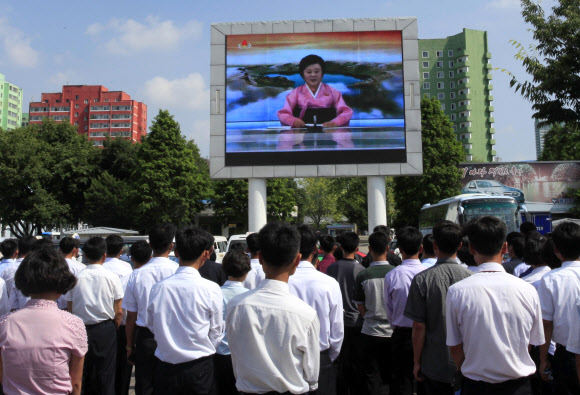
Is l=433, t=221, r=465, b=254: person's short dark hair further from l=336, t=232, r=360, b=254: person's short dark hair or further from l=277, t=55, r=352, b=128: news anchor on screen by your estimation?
l=277, t=55, r=352, b=128: news anchor on screen

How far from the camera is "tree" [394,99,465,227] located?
3600cm

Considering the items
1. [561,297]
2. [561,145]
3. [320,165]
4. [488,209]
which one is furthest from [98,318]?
[561,145]

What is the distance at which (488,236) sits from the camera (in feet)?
10.3

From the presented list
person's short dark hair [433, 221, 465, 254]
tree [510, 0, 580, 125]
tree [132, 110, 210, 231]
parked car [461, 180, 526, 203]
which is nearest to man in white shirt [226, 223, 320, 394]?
person's short dark hair [433, 221, 465, 254]

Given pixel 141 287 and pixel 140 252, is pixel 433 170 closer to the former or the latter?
pixel 140 252

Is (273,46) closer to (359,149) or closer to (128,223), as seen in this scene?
(359,149)

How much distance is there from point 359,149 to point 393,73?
3.85 metres

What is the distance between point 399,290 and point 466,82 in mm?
74329

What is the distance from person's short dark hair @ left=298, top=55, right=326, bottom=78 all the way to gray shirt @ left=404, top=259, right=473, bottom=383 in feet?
64.9

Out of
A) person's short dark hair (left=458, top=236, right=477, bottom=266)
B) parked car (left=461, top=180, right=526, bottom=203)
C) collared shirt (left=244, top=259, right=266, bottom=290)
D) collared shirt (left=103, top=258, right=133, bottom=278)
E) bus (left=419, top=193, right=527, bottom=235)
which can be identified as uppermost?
parked car (left=461, top=180, right=526, bottom=203)

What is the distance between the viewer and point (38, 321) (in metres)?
2.66

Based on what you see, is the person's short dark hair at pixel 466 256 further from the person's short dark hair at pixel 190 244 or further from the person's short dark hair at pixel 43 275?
the person's short dark hair at pixel 43 275

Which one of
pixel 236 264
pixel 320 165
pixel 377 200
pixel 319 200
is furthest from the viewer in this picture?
pixel 319 200

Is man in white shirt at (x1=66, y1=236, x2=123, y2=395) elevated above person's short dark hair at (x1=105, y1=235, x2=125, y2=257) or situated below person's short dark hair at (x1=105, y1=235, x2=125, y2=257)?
below
